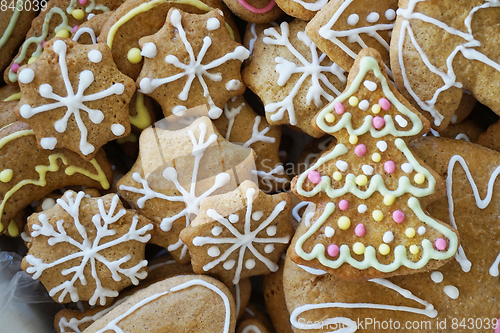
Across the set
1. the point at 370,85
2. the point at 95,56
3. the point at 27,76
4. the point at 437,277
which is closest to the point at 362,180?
the point at 370,85

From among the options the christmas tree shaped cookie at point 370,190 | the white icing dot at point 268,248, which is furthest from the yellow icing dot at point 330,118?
the white icing dot at point 268,248

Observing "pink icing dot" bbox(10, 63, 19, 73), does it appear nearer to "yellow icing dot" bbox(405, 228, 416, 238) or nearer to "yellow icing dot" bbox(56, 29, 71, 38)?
"yellow icing dot" bbox(56, 29, 71, 38)

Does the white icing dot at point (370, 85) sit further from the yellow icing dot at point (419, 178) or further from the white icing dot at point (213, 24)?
the white icing dot at point (213, 24)

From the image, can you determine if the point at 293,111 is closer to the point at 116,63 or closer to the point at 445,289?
the point at 116,63

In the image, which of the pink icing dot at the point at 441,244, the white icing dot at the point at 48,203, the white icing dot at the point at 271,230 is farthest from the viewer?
the white icing dot at the point at 48,203

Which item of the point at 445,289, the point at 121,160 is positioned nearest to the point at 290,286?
the point at 445,289

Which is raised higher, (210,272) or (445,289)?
(445,289)
